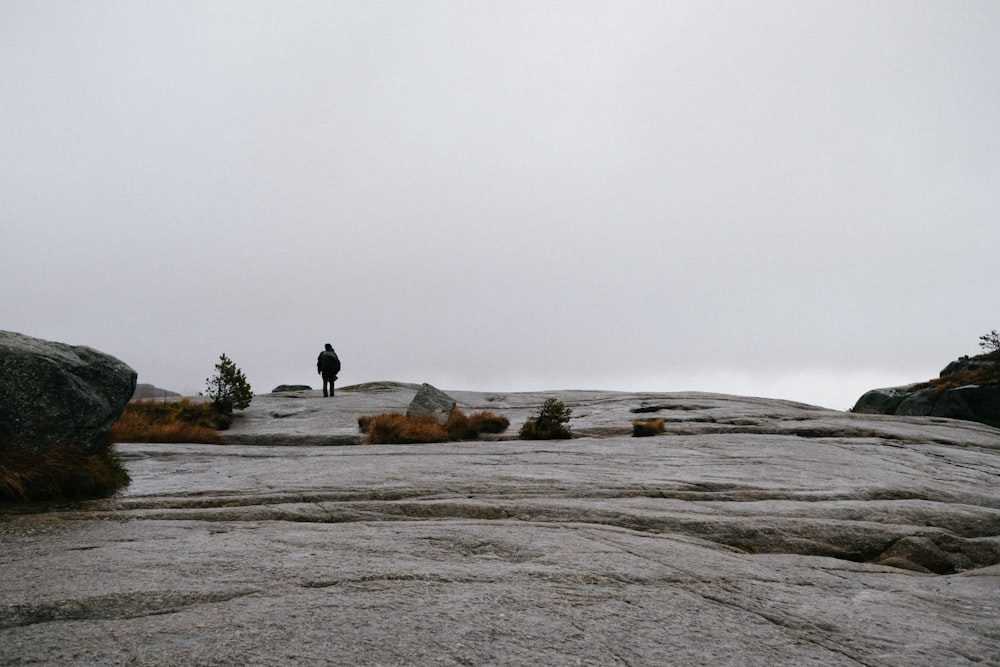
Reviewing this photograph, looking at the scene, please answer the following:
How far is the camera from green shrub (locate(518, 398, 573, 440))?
762 inches

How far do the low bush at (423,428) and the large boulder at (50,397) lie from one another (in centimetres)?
848

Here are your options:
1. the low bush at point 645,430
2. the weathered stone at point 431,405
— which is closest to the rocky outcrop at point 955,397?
the low bush at point 645,430

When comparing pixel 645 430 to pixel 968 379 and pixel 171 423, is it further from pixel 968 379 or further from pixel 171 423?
pixel 968 379

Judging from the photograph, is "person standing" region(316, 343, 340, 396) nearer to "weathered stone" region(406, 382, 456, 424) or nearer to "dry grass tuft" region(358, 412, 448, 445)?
"weathered stone" region(406, 382, 456, 424)

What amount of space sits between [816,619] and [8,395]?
11.4m

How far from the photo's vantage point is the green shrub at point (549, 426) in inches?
762

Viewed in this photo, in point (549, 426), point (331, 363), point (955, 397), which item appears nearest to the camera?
point (549, 426)

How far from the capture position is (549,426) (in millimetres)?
19703

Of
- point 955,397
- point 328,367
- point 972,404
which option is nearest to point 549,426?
point 328,367

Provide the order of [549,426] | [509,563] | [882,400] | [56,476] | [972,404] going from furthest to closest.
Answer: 1. [882,400]
2. [972,404]
3. [549,426]
4. [56,476]
5. [509,563]

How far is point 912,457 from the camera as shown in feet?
52.2

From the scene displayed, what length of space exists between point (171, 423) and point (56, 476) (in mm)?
11165

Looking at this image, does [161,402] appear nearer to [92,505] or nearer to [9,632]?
[92,505]

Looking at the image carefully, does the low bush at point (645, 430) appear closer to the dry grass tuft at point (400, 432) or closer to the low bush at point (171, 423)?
the dry grass tuft at point (400, 432)
